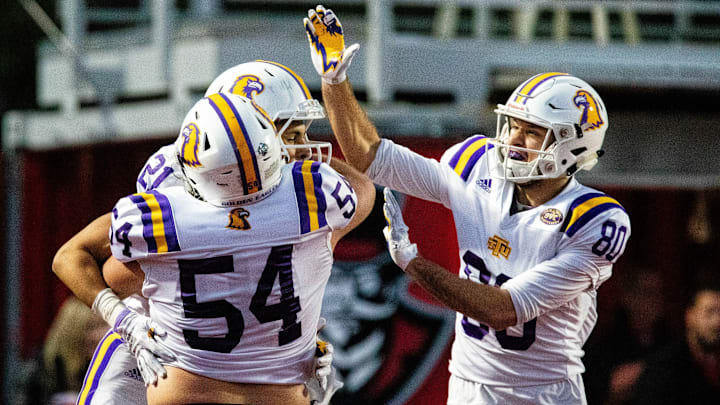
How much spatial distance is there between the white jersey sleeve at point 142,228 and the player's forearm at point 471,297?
3.73 feet

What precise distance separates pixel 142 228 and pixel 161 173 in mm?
656

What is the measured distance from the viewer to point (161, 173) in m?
3.96

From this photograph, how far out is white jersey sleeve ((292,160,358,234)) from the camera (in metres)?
3.47

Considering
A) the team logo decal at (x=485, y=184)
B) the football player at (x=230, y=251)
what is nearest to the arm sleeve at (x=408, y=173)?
the team logo decal at (x=485, y=184)

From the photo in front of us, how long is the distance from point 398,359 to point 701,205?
12.8ft

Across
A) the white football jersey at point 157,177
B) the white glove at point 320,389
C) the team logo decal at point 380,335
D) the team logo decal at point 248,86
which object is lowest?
the team logo decal at point 380,335

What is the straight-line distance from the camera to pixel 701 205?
9.38 meters

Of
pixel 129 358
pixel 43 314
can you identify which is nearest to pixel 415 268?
pixel 129 358

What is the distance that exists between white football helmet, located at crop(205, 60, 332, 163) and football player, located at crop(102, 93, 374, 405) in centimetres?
58

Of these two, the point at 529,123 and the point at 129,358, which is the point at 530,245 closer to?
the point at 529,123

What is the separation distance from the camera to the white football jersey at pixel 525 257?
407cm

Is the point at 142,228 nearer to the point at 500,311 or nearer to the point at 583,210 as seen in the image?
the point at 500,311

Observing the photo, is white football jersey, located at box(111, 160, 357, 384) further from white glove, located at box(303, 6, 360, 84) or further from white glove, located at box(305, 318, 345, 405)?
white glove, located at box(303, 6, 360, 84)

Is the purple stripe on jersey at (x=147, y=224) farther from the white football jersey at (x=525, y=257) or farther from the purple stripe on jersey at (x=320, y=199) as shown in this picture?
the white football jersey at (x=525, y=257)
